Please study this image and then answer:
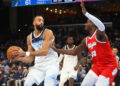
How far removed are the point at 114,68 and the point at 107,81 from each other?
1.02 ft

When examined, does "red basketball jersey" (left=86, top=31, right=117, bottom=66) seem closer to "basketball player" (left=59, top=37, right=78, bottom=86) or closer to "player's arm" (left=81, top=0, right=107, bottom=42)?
"player's arm" (left=81, top=0, right=107, bottom=42)

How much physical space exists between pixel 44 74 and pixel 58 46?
960 cm

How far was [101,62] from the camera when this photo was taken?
6250 mm

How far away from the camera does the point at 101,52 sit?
243 inches

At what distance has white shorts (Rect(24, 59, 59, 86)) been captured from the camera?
696cm

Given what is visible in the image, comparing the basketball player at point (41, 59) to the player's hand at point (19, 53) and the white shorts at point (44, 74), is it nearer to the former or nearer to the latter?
the white shorts at point (44, 74)

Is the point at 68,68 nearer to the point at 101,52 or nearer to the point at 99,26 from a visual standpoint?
the point at 101,52

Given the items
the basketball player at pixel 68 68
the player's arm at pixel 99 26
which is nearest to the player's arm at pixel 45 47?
the player's arm at pixel 99 26

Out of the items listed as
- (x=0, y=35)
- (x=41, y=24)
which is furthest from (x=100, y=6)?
(x=41, y=24)

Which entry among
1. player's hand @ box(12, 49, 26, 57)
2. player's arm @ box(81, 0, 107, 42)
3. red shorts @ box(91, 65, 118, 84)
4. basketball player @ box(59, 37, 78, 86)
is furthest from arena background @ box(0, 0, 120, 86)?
player's arm @ box(81, 0, 107, 42)

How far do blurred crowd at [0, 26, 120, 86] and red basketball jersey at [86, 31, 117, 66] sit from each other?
4895mm

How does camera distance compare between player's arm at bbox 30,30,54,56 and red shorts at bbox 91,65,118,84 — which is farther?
player's arm at bbox 30,30,54,56

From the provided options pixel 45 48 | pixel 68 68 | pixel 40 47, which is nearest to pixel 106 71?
pixel 45 48

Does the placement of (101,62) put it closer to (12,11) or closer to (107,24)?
(107,24)
